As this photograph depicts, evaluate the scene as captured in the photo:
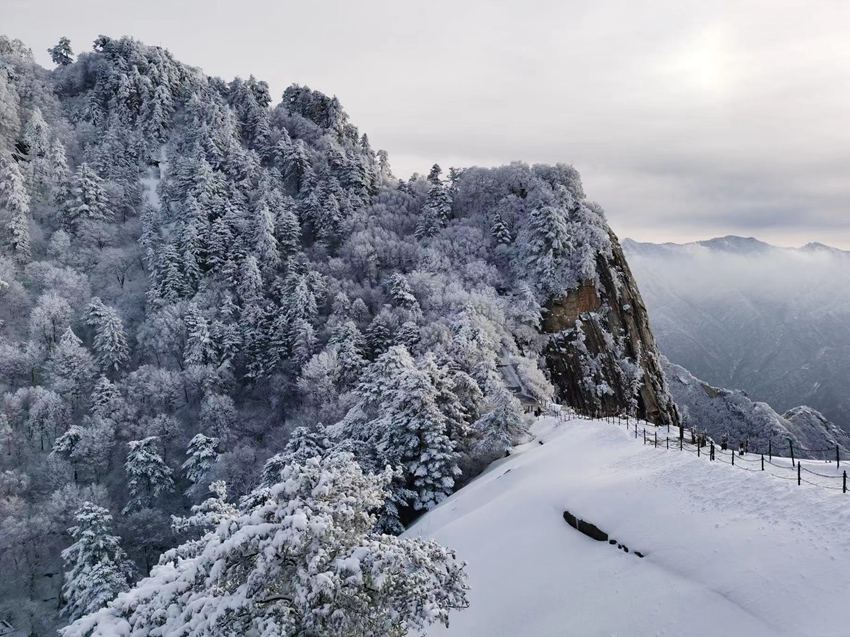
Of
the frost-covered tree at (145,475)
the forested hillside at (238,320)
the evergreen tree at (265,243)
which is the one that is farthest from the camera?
the evergreen tree at (265,243)

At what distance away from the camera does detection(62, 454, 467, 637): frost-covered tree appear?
8.10 metres

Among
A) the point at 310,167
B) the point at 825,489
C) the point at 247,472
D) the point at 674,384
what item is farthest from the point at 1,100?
the point at 674,384

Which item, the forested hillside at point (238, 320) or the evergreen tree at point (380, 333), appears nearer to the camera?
the forested hillside at point (238, 320)

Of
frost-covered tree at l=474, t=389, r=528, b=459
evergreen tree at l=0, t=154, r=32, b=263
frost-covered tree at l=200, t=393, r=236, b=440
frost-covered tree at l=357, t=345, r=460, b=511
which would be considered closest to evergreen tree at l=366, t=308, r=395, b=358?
frost-covered tree at l=200, t=393, r=236, b=440

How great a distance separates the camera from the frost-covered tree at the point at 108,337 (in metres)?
58.0

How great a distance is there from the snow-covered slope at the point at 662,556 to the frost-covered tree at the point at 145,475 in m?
38.3

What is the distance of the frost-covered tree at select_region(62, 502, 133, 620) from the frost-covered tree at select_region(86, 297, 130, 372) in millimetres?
24845

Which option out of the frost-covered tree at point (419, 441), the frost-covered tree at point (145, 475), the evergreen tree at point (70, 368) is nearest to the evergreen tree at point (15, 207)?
the evergreen tree at point (70, 368)

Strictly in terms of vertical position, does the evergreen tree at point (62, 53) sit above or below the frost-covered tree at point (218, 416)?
above

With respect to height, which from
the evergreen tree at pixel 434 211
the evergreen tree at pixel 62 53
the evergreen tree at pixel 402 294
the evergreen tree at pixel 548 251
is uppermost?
A: the evergreen tree at pixel 62 53

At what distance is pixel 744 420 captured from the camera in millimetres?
91438

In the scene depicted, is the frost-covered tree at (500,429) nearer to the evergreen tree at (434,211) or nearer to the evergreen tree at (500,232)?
the evergreen tree at (500,232)

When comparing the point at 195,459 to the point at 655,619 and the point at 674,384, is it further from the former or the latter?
the point at 674,384

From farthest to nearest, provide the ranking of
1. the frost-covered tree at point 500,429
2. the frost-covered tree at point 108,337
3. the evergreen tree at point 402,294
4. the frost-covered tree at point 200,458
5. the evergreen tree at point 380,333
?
the frost-covered tree at point 108,337 < the evergreen tree at point 402,294 < the evergreen tree at point 380,333 < the frost-covered tree at point 200,458 < the frost-covered tree at point 500,429
